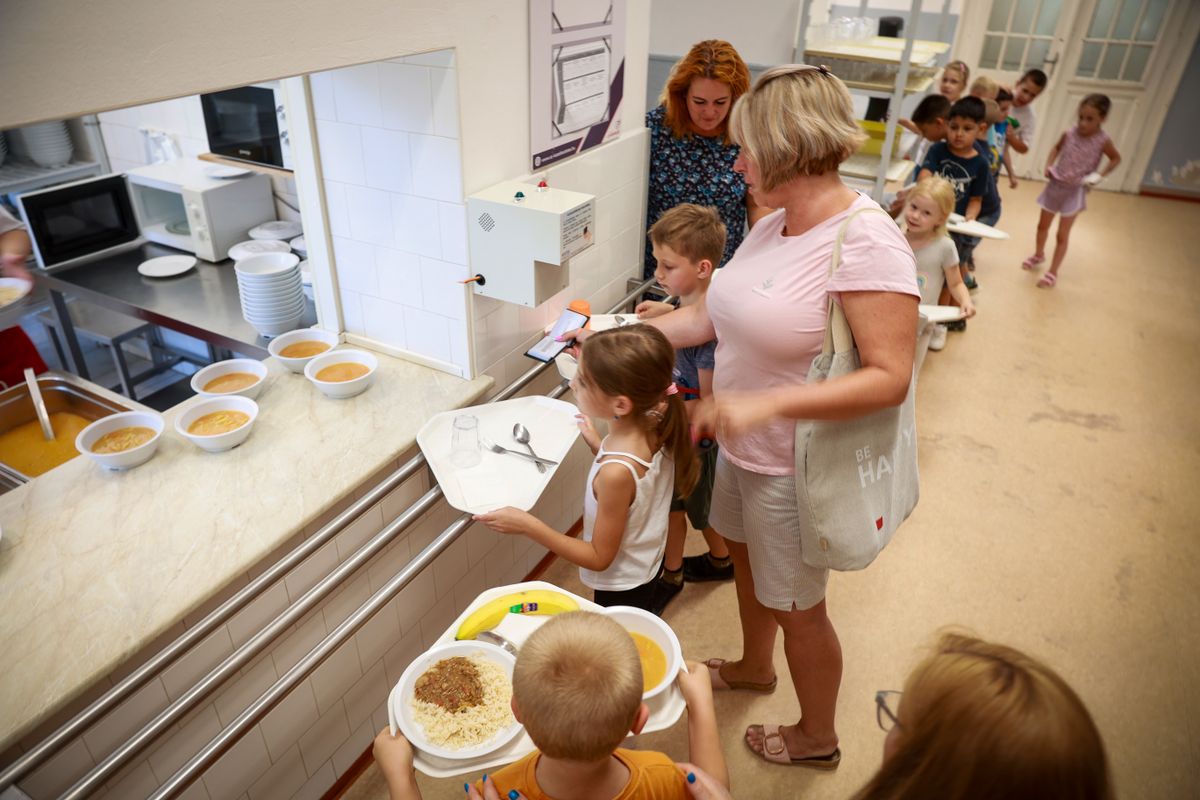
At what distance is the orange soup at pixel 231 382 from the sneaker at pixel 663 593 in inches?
57.9

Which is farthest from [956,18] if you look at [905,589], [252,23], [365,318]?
[252,23]

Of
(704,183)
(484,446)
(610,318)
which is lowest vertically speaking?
(484,446)

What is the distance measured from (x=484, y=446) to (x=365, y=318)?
62 centimetres

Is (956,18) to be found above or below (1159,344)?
above

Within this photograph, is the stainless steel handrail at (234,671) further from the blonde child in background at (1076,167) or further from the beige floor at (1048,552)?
the blonde child in background at (1076,167)

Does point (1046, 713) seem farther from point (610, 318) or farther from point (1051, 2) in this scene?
point (1051, 2)

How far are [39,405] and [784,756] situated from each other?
2.29 m

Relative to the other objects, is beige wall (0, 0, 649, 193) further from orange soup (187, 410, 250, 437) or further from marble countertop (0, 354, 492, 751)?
orange soup (187, 410, 250, 437)

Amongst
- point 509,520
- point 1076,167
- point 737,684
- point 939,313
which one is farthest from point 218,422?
point 1076,167

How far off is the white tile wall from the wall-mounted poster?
Answer: 1.13 feet

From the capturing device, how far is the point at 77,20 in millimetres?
1132

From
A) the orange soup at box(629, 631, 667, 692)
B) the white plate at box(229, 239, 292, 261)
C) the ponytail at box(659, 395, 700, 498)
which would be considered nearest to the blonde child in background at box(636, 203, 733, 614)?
the ponytail at box(659, 395, 700, 498)

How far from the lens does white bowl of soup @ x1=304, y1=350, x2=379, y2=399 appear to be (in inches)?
81.6

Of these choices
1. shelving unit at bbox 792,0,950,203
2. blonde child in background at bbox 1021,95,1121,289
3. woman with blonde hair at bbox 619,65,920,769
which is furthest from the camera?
blonde child in background at bbox 1021,95,1121,289
